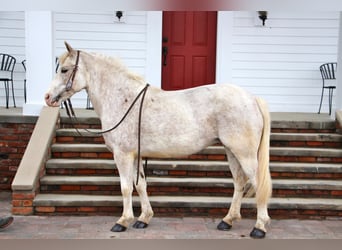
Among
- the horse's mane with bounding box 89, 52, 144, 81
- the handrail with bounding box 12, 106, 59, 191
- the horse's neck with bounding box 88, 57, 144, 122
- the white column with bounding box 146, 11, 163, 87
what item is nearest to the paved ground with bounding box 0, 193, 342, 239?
the handrail with bounding box 12, 106, 59, 191

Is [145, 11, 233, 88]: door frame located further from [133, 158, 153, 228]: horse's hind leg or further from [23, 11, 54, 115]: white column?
[133, 158, 153, 228]: horse's hind leg

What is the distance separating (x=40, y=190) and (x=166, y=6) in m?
4.03

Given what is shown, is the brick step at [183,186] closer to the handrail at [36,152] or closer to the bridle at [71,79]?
the handrail at [36,152]

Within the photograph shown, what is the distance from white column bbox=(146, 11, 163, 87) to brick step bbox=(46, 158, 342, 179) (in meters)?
2.36

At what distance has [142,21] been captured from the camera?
655cm

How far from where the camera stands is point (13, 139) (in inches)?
201

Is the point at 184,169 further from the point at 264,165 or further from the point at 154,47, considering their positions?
the point at 154,47

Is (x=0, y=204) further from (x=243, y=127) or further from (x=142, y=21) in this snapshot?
(x=142, y=21)

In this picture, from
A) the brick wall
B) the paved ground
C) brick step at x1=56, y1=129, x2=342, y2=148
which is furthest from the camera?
the brick wall

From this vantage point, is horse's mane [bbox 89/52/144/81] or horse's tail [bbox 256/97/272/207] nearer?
horse's tail [bbox 256/97/272/207]

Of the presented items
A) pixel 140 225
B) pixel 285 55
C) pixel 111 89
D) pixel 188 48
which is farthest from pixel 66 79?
pixel 285 55

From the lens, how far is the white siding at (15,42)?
21.7 ft

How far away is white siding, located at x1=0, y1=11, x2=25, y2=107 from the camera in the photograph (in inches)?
261

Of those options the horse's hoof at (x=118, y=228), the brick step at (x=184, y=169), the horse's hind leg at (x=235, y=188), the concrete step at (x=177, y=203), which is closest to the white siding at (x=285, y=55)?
the brick step at (x=184, y=169)
